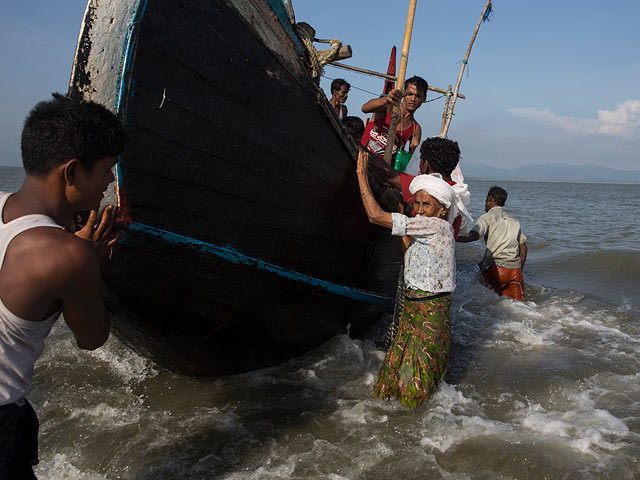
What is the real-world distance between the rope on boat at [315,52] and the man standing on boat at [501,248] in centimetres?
370

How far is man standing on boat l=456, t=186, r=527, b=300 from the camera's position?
6105 mm

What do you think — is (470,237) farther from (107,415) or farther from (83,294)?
(83,294)

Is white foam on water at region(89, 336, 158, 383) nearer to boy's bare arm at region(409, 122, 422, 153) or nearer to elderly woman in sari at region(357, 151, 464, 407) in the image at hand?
elderly woman in sari at region(357, 151, 464, 407)

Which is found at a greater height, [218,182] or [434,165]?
[434,165]

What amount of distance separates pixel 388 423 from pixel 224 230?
166 cm

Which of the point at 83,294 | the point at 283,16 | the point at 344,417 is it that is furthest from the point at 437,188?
the point at 83,294

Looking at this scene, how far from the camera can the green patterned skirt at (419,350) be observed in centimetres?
313

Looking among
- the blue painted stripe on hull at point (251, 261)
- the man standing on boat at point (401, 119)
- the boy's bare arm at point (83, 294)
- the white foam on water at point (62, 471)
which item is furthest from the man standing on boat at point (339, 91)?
the boy's bare arm at point (83, 294)

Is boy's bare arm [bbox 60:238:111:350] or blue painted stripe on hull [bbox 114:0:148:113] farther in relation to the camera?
blue painted stripe on hull [bbox 114:0:148:113]

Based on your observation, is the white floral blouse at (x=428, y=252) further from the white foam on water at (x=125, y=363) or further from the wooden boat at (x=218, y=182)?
the white foam on water at (x=125, y=363)

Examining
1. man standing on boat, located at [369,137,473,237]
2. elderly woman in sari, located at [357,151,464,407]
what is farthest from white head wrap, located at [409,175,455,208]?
man standing on boat, located at [369,137,473,237]

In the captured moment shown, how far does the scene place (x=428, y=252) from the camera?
9.95 ft

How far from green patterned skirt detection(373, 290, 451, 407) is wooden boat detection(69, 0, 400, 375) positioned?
592mm

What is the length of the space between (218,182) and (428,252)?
1.41m
